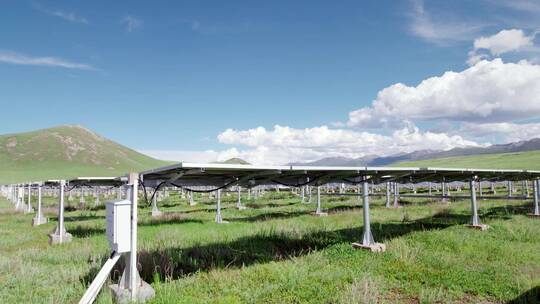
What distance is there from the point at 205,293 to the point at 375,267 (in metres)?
3.94

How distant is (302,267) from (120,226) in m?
4.01

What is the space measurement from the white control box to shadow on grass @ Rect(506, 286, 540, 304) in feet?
21.3

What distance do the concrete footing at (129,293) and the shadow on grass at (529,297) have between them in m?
6.02

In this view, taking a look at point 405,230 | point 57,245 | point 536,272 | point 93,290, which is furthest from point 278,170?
point 57,245

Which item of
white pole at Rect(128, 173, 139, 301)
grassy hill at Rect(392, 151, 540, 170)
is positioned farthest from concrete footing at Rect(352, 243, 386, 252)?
grassy hill at Rect(392, 151, 540, 170)

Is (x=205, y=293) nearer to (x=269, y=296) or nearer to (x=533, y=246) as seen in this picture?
(x=269, y=296)

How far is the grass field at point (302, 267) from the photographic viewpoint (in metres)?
6.77

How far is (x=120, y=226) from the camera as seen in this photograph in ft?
21.1

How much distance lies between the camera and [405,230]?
13.6 meters

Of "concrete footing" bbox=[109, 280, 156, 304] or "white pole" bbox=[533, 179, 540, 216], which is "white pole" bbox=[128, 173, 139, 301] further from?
"white pole" bbox=[533, 179, 540, 216]

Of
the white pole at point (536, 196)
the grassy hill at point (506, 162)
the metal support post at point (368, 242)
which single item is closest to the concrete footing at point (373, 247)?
the metal support post at point (368, 242)

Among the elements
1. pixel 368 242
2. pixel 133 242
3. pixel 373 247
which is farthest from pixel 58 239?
pixel 373 247

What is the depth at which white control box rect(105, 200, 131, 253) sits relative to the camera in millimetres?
6391

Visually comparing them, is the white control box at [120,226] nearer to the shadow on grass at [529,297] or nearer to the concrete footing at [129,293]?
the concrete footing at [129,293]
